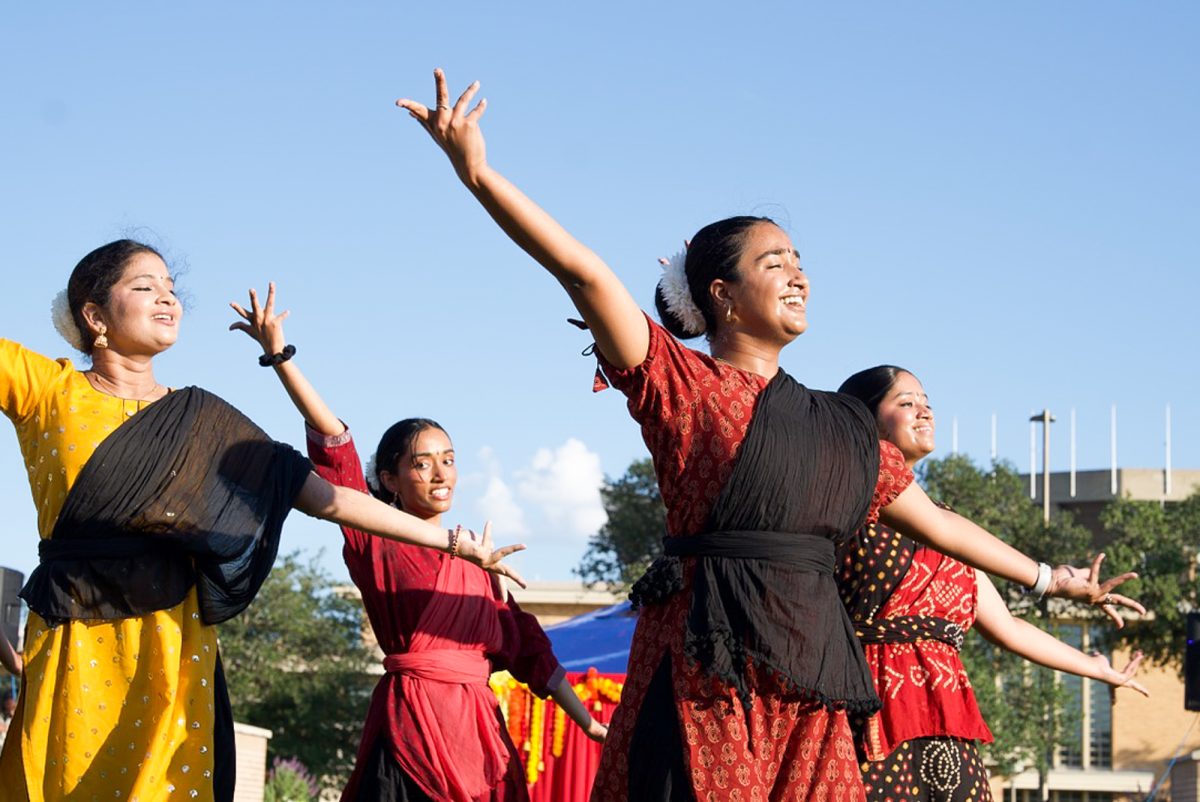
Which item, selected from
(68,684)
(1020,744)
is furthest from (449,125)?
(1020,744)

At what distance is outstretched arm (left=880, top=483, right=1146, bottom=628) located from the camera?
4.51 m

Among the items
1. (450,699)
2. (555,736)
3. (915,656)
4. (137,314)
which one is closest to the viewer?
(137,314)

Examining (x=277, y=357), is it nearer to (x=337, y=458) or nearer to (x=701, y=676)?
(x=337, y=458)

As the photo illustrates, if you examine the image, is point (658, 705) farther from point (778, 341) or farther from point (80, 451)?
point (80, 451)

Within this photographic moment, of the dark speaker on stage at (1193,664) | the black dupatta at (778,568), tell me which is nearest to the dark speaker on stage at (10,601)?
the black dupatta at (778,568)

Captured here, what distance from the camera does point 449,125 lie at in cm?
359

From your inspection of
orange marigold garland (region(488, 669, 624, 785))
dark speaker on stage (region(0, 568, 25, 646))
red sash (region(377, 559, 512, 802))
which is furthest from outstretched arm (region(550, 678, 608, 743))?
orange marigold garland (region(488, 669, 624, 785))

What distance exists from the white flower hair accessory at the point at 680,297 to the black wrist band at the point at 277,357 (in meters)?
1.48

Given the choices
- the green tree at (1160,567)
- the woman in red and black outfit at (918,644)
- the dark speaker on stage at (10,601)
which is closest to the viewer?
the woman in red and black outfit at (918,644)

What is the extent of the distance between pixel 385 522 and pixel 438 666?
170cm

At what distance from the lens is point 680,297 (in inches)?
173

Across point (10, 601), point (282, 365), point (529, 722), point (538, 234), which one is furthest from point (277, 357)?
point (529, 722)

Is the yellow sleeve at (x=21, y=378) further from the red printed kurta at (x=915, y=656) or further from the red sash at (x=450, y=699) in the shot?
the red printed kurta at (x=915, y=656)

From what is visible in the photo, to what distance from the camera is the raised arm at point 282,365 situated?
5.33 metres
